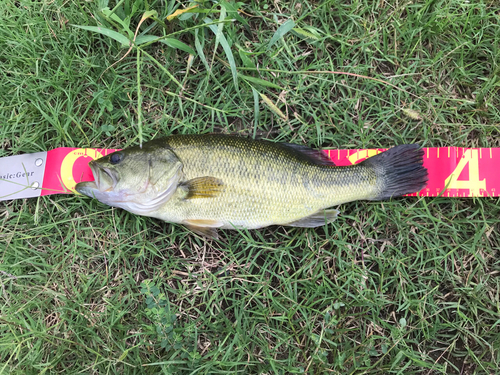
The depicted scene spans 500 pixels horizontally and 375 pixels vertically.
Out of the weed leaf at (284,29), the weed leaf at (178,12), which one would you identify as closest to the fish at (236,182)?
the weed leaf at (284,29)

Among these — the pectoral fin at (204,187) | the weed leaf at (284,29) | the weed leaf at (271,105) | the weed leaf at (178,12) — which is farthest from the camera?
the weed leaf at (271,105)

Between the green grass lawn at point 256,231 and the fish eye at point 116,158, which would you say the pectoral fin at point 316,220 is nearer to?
the green grass lawn at point 256,231

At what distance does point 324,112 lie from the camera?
125 inches

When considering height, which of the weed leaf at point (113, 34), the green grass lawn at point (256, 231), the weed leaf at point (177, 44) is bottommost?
the green grass lawn at point (256, 231)

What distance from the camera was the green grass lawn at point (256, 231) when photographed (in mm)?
2828

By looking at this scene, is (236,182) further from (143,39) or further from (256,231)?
(143,39)

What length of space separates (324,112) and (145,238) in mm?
2216

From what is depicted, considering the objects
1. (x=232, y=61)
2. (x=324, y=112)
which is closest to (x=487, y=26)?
(x=324, y=112)

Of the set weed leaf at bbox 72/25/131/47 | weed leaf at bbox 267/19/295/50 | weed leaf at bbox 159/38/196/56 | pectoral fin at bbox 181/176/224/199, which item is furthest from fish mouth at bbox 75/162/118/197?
weed leaf at bbox 267/19/295/50

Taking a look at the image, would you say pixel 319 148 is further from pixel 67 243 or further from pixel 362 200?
pixel 67 243

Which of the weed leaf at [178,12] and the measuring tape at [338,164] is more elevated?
the weed leaf at [178,12]

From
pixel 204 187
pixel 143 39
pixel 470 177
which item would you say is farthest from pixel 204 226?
pixel 470 177

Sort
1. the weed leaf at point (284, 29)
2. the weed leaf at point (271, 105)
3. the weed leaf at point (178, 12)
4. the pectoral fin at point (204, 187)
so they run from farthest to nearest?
1. the weed leaf at point (271, 105)
2. the weed leaf at point (284, 29)
3. the weed leaf at point (178, 12)
4. the pectoral fin at point (204, 187)

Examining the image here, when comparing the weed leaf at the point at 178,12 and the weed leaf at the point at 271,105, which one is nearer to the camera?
the weed leaf at the point at 178,12
